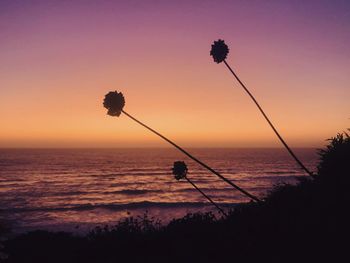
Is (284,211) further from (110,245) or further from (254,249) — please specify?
(110,245)

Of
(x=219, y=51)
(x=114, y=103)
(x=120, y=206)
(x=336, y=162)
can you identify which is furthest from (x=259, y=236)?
(x=120, y=206)

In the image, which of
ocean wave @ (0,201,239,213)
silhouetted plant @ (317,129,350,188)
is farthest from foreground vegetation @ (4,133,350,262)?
ocean wave @ (0,201,239,213)

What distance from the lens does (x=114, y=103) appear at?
1410 centimetres

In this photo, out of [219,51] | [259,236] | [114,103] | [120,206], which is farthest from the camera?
[120,206]

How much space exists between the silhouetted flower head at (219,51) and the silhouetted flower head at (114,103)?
500 centimetres

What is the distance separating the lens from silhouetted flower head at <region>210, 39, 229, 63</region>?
15609mm

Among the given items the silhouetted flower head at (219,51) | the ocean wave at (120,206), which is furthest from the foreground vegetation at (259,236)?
the ocean wave at (120,206)

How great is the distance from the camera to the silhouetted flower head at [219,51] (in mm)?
15609

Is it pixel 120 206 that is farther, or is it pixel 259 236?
pixel 120 206

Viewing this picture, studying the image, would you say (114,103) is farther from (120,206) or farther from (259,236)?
(120,206)

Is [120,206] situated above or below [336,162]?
below

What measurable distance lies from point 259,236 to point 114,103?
8.02 metres

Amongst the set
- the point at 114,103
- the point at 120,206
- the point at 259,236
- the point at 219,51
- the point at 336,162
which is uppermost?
the point at 219,51

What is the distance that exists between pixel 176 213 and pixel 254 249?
3396 cm
